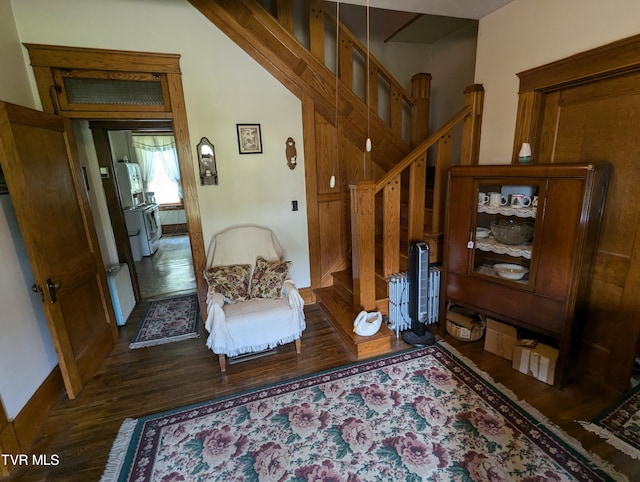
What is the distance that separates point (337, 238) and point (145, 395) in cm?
229

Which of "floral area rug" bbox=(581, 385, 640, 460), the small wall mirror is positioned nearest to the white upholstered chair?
the small wall mirror

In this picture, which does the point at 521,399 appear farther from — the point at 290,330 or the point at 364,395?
the point at 290,330

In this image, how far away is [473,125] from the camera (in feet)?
8.68

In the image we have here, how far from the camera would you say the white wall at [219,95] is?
240 cm

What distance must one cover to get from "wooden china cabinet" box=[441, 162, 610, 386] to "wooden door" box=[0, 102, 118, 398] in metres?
2.91

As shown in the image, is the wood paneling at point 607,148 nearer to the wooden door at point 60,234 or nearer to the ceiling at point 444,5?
the ceiling at point 444,5

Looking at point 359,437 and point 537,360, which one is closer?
point 359,437

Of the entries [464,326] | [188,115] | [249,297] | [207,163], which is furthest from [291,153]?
[464,326]

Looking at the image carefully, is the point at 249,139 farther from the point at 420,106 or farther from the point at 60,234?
the point at 420,106

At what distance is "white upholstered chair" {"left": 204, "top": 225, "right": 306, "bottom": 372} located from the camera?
2336 millimetres

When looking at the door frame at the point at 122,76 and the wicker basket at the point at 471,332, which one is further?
the wicker basket at the point at 471,332

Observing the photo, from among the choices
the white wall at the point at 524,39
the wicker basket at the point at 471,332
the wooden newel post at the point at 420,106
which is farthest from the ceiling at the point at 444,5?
the wicker basket at the point at 471,332

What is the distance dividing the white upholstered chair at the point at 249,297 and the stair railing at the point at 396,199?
608mm

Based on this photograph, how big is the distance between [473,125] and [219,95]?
2.30 meters
